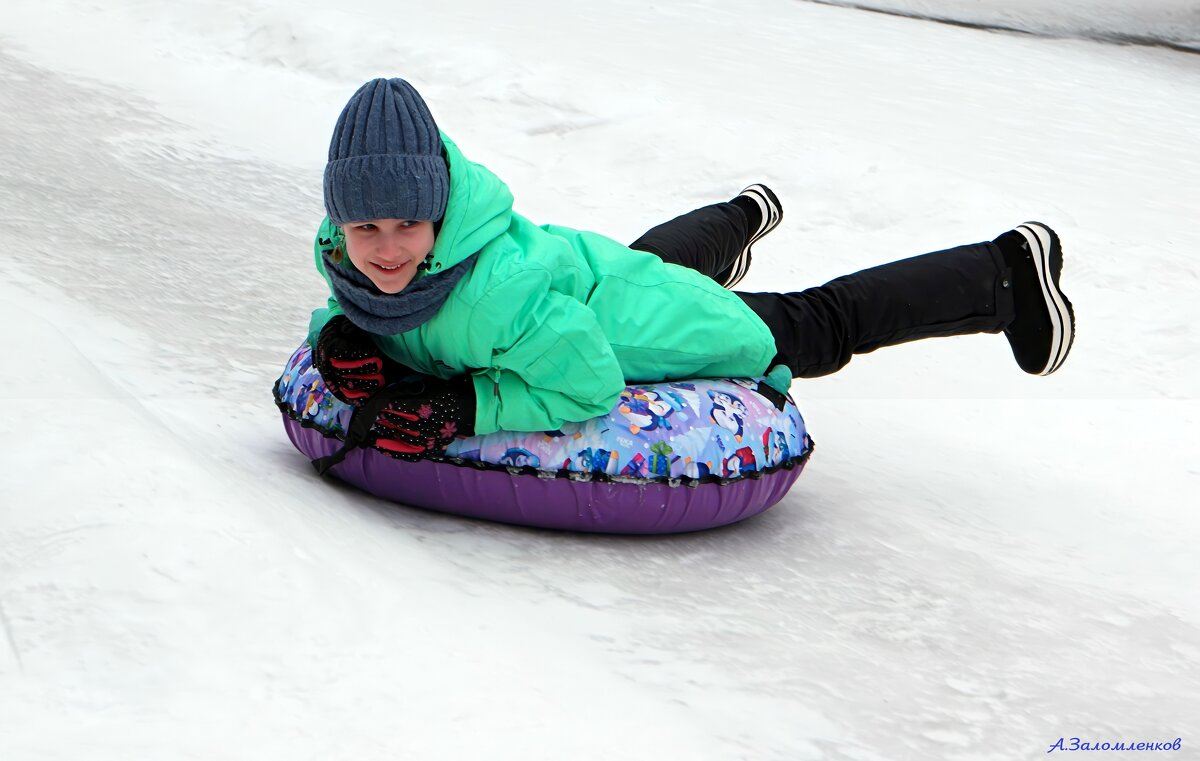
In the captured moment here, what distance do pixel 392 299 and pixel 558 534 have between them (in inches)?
21.3

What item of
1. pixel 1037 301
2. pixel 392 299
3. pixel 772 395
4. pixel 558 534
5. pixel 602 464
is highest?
pixel 1037 301

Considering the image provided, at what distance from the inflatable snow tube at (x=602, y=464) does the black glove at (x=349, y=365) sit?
6 centimetres

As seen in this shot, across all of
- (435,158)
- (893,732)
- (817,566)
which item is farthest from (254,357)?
(893,732)

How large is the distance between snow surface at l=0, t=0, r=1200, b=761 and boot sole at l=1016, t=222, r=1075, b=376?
0.39 meters

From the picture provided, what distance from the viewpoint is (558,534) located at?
2385 mm

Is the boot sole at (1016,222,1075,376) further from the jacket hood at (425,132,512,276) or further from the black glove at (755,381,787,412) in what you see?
the jacket hood at (425,132,512,276)

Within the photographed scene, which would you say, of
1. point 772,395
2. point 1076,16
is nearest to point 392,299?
point 772,395

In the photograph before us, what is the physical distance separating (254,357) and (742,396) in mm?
1231

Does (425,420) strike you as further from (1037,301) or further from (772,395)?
(1037,301)

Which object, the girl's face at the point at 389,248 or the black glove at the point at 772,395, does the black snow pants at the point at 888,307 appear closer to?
the black glove at the point at 772,395

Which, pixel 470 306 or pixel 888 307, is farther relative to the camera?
pixel 888 307

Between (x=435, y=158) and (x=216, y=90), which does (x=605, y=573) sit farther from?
(x=216, y=90)

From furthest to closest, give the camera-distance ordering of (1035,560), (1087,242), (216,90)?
1. (216,90)
2. (1087,242)
3. (1035,560)

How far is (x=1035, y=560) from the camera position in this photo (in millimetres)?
2629
